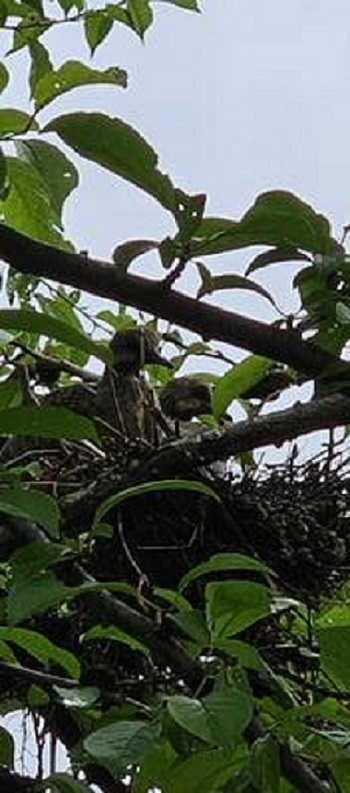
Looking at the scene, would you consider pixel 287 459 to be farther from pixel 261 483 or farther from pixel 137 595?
pixel 137 595

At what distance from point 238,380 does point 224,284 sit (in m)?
0.11

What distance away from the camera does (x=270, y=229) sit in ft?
3.03

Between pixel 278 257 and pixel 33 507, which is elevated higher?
pixel 278 257

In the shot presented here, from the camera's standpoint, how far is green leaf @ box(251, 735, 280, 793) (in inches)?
31.4

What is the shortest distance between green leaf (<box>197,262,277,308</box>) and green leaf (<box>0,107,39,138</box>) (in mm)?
140

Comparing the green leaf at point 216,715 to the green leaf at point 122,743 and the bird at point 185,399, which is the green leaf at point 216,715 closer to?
the green leaf at point 122,743

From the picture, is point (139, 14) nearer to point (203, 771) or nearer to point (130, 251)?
point (130, 251)

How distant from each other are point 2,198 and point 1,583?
261mm

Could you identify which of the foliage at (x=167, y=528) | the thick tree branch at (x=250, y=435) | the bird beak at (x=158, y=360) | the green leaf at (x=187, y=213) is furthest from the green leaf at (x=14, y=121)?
the bird beak at (x=158, y=360)

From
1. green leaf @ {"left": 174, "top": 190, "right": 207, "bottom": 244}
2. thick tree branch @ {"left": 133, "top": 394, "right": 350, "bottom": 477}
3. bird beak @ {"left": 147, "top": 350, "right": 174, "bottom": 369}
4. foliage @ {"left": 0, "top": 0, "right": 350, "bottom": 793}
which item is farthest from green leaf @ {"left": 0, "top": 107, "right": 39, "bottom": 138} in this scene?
bird beak @ {"left": 147, "top": 350, "right": 174, "bottom": 369}

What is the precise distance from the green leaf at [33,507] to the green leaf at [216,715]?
0.37ft

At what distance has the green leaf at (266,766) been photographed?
80 centimetres

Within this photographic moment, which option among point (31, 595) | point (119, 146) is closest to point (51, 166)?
point (119, 146)

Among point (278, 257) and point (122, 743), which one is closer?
point (122, 743)
